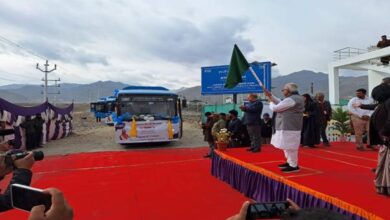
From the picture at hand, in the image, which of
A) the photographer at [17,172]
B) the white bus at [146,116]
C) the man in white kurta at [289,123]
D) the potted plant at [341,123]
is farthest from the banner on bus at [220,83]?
the photographer at [17,172]

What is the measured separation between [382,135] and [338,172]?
2204 mm

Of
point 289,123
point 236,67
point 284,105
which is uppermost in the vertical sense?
point 236,67

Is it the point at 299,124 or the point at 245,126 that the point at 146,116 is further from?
the point at 299,124

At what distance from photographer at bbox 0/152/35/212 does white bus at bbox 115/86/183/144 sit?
12115 millimetres

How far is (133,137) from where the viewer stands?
46.6 ft

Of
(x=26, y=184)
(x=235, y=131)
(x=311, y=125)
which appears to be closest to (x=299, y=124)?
(x=235, y=131)

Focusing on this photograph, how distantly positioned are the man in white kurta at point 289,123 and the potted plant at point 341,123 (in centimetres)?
729

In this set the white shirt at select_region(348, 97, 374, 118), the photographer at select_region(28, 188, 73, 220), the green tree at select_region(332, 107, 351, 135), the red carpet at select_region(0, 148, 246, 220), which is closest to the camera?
the photographer at select_region(28, 188, 73, 220)

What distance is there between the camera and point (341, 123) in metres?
13.6

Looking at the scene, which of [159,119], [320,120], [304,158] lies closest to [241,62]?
[304,158]

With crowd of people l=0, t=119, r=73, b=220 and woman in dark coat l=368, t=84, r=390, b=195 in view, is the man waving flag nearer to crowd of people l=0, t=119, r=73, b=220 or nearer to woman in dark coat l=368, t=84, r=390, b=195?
woman in dark coat l=368, t=84, r=390, b=195

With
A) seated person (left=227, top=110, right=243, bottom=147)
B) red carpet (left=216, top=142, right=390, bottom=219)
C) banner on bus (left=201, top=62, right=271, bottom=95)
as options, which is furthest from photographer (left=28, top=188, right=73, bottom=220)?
banner on bus (left=201, top=62, right=271, bottom=95)

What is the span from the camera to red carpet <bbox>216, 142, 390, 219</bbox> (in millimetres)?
4082

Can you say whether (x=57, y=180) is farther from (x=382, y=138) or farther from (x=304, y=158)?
(x=382, y=138)
